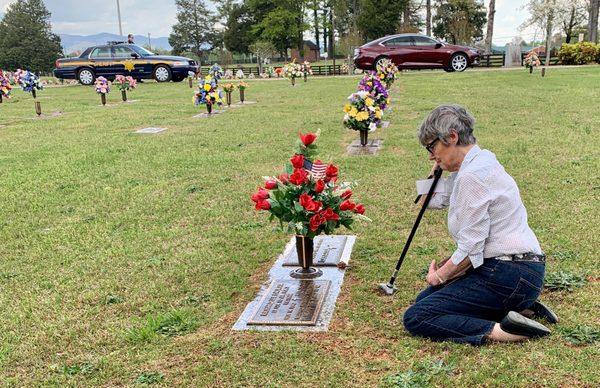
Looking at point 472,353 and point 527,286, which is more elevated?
point 527,286

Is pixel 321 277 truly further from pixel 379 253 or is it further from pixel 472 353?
pixel 472 353

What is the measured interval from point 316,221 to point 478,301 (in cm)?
119

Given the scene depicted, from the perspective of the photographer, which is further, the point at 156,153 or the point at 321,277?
the point at 156,153

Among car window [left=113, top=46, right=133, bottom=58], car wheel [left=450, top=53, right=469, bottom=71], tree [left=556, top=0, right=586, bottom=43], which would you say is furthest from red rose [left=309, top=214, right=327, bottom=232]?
tree [left=556, top=0, right=586, bottom=43]

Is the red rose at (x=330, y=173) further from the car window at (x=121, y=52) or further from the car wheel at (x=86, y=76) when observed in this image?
the car wheel at (x=86, y=76)

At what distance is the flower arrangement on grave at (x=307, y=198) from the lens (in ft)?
12.0

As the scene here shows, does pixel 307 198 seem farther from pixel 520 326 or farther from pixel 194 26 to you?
pixel 194 26

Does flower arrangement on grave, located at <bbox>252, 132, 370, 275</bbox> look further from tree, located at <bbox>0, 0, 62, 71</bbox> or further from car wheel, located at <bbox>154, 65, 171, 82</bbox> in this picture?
tree, located at <bbox>0, 0, 62, 71</bbox>

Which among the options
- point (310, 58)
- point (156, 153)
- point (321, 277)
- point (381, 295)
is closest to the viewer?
point (381, 295)

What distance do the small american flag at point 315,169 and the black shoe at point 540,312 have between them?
1.56 metres

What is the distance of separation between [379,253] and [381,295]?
772mm

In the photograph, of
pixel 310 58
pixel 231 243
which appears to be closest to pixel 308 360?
pixel 231 243

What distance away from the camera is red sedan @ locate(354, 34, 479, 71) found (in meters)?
23.5

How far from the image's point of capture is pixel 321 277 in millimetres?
3967
